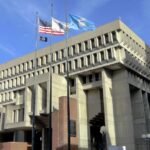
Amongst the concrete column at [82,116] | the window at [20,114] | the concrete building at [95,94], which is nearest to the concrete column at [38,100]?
the concrete building at [95,94]

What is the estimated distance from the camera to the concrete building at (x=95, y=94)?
170 feet

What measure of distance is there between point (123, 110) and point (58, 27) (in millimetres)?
22265

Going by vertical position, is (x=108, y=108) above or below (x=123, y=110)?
above

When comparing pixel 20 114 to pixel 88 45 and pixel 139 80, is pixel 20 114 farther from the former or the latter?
pixel 139 80

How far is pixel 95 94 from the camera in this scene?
187 feet

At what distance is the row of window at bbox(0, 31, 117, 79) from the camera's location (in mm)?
55750

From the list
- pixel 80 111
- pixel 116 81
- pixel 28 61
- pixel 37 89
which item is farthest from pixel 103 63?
pixel 28 61

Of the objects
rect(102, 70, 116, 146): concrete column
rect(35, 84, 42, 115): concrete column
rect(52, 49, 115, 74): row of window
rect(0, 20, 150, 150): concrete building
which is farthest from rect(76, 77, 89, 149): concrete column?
rect(35, 84, 42, 115): concrete column

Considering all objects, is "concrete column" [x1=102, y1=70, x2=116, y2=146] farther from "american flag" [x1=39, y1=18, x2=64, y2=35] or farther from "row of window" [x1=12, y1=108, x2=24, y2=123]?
"american flag" [x1=39, y1=18, x2=64, y2=35]

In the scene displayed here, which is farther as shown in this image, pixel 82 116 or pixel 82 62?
pixel 82 62

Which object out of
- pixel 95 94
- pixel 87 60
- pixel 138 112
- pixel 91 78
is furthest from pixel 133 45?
pixel 138 112

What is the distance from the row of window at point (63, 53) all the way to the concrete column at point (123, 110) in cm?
627

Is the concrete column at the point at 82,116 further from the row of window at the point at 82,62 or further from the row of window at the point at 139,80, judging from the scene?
the row of window at the point at 139,80

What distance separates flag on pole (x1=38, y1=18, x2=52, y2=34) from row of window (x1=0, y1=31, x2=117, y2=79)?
55.7ft
